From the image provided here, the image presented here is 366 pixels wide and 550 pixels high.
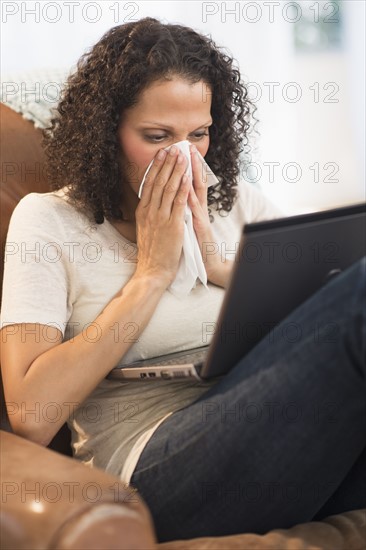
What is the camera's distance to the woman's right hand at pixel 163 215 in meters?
1.41

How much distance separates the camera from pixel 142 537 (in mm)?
914

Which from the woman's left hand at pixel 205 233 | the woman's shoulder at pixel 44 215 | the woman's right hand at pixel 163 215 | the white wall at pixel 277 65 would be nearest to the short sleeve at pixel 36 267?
the woman's shoulder at pixel 44 215

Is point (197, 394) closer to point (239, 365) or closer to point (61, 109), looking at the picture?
point (239, 365)

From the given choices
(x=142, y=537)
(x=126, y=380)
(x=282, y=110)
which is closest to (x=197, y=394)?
(x=126, y=380)

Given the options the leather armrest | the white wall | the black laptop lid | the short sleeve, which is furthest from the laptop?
A: the white wall

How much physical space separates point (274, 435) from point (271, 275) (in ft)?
0.66

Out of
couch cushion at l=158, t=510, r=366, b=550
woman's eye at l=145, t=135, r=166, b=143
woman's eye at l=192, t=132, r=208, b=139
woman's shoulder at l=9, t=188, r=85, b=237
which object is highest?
woman's eye at l=145, t=135, r=166, b=143

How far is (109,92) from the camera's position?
56.5 inches

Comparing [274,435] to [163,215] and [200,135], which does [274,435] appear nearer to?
[163,215]

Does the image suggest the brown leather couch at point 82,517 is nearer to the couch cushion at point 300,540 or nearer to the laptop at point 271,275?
the couch cushion at point 300,540

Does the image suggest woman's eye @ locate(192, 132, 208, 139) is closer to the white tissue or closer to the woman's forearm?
the white tissue

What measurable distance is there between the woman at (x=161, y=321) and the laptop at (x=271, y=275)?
0.13ft

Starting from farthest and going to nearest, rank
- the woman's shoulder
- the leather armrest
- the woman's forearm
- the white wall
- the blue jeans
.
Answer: the white wall < the woman's shoulder < the woman's forearm < the blue jeans < the leather armrest

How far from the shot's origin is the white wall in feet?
9.37
